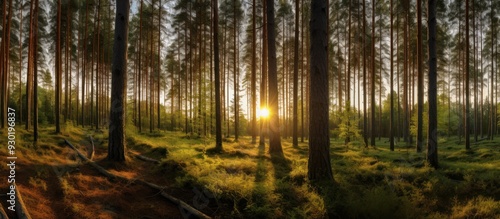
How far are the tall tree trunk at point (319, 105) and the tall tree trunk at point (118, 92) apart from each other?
211 inches

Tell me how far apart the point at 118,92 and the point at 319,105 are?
18.5 feet

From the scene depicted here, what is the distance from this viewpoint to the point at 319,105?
6.45 metres

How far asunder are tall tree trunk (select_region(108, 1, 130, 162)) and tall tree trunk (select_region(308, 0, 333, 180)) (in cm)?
537

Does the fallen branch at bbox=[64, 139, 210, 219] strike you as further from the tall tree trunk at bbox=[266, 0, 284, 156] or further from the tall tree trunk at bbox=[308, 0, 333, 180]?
the tall tree trunk at bbox=[266, 0, 284, 156]

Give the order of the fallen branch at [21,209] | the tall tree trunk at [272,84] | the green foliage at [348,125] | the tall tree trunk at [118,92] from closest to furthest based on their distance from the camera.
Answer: the fallen branch at [21,209], the tall tree trunk at [118,92], the tall tree trunk at [272,84], the green foliage at [348,125]

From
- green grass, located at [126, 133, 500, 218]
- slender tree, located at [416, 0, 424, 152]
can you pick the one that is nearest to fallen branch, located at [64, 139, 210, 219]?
green grass, located at [126, 133, 500, 218]

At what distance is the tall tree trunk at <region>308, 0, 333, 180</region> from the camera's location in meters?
6.45

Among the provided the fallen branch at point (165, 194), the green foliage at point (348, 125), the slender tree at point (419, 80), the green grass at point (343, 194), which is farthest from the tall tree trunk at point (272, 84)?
the green foliage at point (348, 125)

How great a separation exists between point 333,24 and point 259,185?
2048cm

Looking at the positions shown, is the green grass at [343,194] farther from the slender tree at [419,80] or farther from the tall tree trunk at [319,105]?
the slender tree at [419,80]

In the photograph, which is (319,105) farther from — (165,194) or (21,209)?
(21,209)

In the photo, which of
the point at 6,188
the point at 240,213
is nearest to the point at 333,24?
the point at 240,213

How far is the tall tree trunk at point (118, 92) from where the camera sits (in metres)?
7.78

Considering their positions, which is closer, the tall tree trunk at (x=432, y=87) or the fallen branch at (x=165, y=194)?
the fallen branch at (x=165, y=194)
